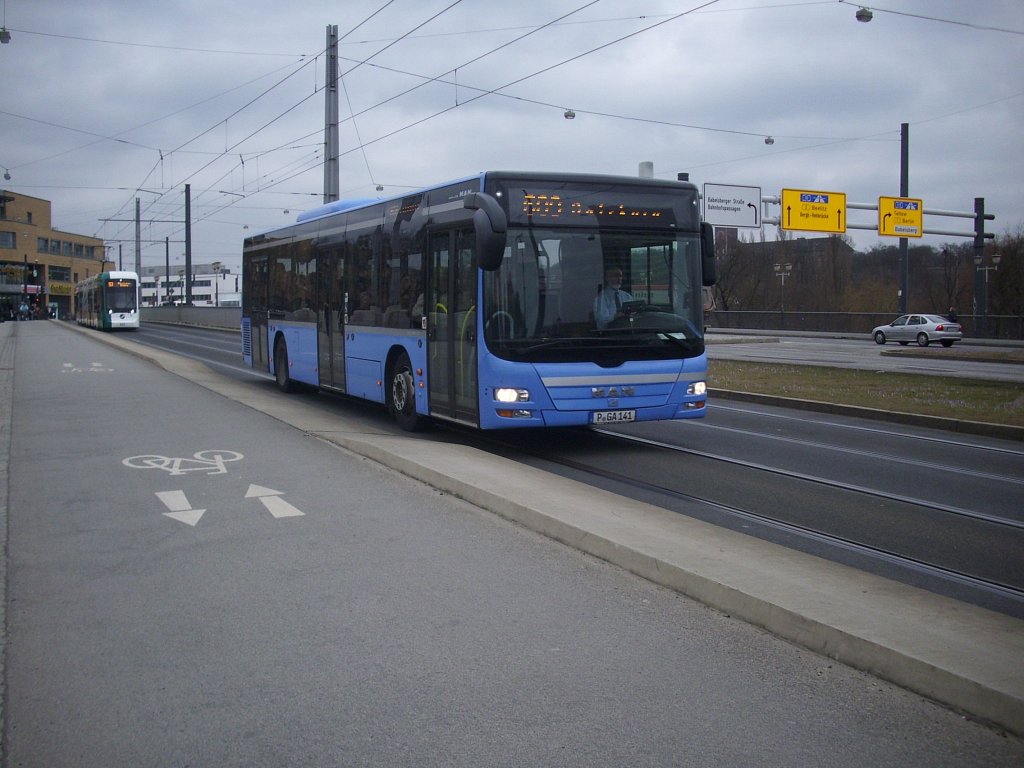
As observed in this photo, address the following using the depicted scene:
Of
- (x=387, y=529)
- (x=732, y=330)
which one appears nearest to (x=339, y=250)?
(x=387, y=529)

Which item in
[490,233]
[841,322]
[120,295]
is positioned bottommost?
[841,322]

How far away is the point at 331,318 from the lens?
15297 mm

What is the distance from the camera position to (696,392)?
439 inches

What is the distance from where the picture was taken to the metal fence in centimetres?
4906

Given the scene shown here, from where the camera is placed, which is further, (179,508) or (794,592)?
(179,508)

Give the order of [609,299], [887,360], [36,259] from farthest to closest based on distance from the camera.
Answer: [36,259]
[887,360]
[609,299]

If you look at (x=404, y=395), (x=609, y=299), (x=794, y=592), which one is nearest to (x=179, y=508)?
(x=794, y=592)

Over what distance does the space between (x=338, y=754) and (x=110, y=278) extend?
5886 centimetres

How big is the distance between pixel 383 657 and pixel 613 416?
6.43m

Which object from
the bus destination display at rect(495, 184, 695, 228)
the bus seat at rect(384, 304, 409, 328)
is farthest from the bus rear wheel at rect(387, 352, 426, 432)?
the bus destination display at rect(495, 184, 695, 228)

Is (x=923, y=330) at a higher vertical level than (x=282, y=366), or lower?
higher

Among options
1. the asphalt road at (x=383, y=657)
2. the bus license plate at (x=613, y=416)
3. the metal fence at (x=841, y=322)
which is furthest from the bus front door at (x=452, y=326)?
the metal fence at (x=841, y=322)

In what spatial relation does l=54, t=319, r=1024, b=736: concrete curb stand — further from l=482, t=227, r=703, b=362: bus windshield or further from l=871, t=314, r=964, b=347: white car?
l=871, t=314, r=964, b=347: white car

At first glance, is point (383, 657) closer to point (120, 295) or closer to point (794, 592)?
point (794, 592)
